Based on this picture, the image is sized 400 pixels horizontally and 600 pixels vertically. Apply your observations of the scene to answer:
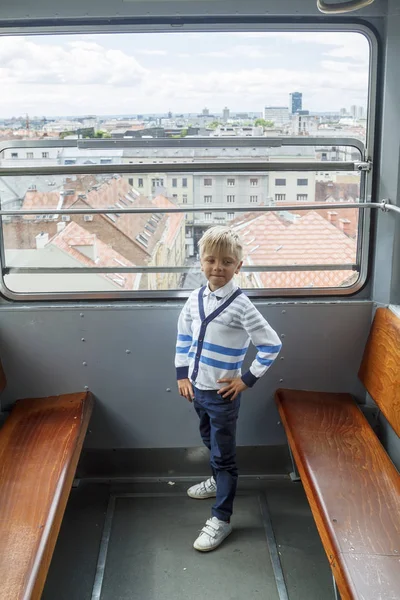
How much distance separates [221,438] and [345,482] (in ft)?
1.86

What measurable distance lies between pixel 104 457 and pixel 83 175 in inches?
58.9

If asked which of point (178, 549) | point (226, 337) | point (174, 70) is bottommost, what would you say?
point (178, 549)

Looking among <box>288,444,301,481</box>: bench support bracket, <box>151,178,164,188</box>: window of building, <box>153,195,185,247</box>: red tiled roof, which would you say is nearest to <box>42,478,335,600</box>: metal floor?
<box>288,444,301,481</box>: bench support bracket

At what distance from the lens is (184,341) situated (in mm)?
2854

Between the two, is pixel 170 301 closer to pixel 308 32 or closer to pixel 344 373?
pixel 344 373

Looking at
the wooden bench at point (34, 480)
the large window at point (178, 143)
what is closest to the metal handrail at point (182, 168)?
the large window at point (178, 143)

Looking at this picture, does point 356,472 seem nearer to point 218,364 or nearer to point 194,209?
point 218,364

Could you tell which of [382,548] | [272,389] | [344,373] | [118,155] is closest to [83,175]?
[118,155]

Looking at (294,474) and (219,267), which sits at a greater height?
(219,267)

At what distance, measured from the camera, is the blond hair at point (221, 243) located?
8.49ft

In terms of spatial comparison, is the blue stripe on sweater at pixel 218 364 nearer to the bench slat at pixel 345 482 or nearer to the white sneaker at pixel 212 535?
the bench slat at pixel 345 482

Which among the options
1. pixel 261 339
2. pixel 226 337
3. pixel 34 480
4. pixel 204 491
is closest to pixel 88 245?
pixel 226 337

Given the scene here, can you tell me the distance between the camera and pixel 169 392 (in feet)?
10.8

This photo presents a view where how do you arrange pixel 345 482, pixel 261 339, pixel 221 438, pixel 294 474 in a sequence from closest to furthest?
pixel 345 482
pixel 261 339
pixel 221 438
pixel 294 474
